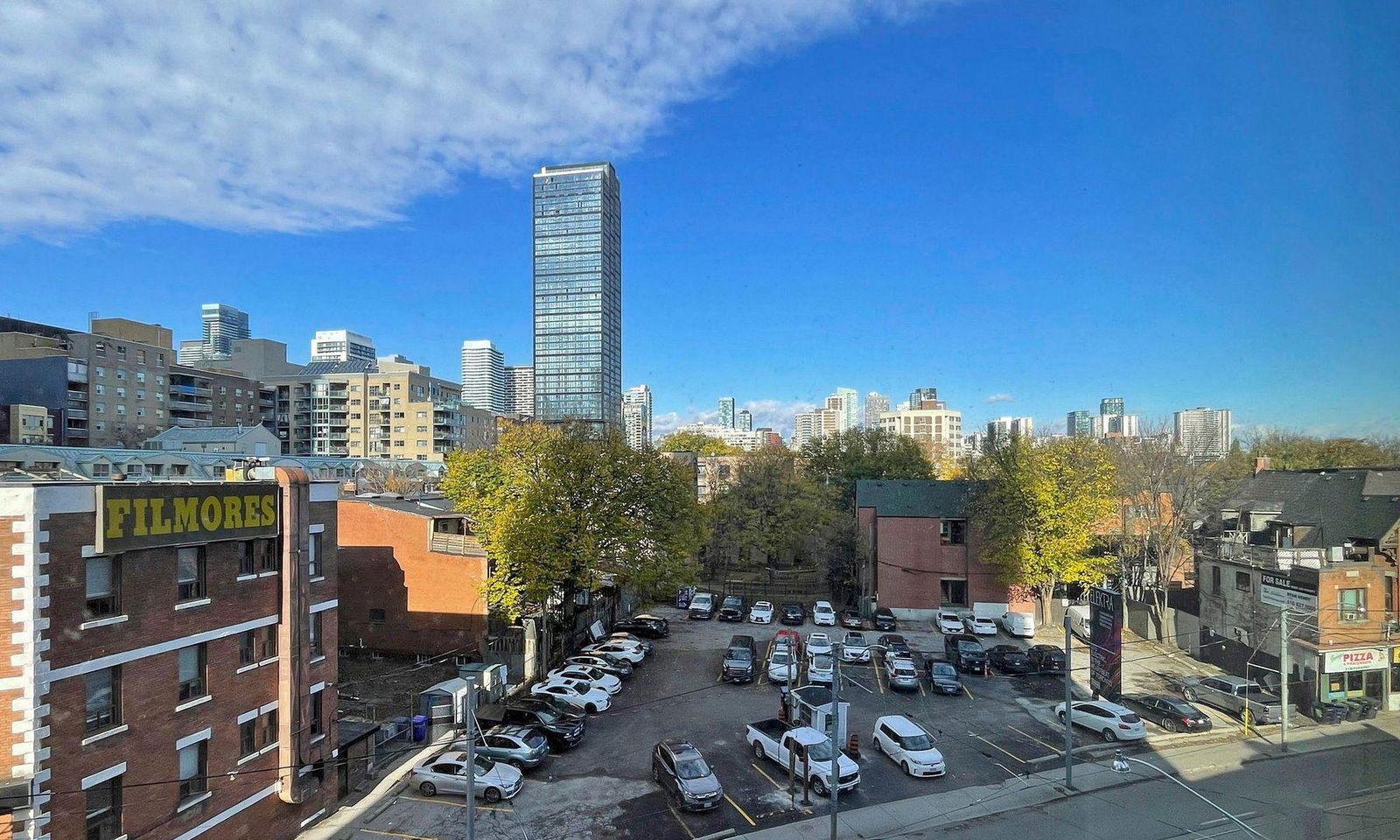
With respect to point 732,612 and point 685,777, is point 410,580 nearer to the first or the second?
point 732,612

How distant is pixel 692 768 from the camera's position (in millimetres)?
20484

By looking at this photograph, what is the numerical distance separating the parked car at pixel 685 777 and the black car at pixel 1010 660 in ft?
62.1

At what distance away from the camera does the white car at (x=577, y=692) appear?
28.1m

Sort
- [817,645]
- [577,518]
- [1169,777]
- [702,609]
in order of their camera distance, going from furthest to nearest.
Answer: [702,609] → [817,645] → [577,518] → [1169,777]

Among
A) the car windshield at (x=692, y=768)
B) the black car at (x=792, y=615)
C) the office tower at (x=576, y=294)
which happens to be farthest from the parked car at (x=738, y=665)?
the office tower at (x=576, y=294)

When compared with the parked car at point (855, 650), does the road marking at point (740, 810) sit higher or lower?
higher

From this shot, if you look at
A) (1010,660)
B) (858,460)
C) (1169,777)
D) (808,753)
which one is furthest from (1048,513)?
(858,460)

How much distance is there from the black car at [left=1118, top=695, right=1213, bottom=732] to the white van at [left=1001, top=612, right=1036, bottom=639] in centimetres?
1217

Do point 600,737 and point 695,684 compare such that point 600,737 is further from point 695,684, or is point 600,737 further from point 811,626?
point 811,626

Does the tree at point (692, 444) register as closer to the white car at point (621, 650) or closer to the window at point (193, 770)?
the white car at point (621, 650)

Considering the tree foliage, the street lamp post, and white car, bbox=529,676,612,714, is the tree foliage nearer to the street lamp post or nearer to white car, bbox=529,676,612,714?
white car, bbox=529,676,612,714

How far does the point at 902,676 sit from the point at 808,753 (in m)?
11.2

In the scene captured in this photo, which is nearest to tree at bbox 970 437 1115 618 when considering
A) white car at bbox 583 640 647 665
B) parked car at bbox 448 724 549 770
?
white car at bbox 583 640 647 665

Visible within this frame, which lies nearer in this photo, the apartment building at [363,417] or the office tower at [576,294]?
the apartment building at [363,417]
